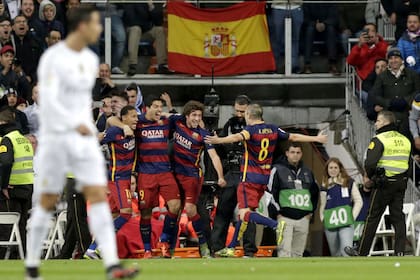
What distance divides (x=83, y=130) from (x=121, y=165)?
7281 millimetres

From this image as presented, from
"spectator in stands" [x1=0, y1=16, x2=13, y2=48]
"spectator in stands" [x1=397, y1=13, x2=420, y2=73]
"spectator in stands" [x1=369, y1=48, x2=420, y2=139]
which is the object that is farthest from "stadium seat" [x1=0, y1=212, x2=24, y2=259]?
"spectator in stands" [x1=397, y1=13, x2=420, y2=73]

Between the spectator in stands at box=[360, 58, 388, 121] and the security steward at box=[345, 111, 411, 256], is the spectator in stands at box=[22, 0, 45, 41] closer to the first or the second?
the spectator in stands at box=[360, 58, 388, 121]

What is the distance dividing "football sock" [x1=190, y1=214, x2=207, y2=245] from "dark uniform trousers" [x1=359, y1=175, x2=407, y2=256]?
2.42 metres

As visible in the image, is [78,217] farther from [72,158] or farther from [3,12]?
[72,158]

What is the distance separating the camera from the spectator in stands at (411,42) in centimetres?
2291

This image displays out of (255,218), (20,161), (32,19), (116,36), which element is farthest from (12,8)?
(255,218)

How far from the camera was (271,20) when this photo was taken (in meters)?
25.2

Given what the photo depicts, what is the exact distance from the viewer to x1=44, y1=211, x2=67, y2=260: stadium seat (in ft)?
67.7

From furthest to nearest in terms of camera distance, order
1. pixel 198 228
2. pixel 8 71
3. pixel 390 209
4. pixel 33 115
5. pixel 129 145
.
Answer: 1. pixel 8 71
2. pixel 33 115
3. pixel 390 209
4. pixel 198 228
5. pixel 129 145

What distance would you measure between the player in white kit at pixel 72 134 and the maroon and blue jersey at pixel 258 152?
23.5 ft

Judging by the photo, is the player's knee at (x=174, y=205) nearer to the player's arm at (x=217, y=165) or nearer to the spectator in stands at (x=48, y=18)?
the player's arm at (x=217, y=165)

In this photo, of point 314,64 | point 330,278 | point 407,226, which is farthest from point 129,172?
point 314,64

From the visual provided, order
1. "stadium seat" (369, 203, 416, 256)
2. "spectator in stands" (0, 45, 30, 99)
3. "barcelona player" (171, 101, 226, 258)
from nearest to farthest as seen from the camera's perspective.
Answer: "barcelona player" (171, 101, 226, 258) < "stadium seat" (369, 203, 416, 256) < "spectator in stands" (0, 45, 30, 99)

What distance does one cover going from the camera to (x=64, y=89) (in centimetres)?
1145
